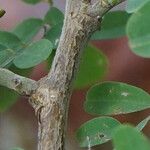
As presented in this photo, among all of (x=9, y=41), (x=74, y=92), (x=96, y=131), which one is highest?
(x=9, y=41)

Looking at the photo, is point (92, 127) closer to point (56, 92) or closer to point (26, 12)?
point (56, 92)

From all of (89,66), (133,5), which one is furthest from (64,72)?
(89,66)

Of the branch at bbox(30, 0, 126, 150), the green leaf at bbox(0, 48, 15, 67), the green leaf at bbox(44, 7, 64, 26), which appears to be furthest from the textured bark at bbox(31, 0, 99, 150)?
the green leaf at bbox(44, 7, 64, 26)

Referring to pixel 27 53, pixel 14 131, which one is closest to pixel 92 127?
pixel 27 53

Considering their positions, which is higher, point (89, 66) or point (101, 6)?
point (101, 6)

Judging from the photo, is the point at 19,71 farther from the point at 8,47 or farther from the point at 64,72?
the point at 64,72

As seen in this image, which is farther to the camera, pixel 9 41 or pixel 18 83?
pixel 9 41
